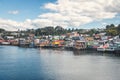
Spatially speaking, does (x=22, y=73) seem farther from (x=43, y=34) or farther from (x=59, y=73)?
(x=43, y=34)

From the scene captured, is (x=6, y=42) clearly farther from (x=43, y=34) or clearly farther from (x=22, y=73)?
(x=22, y=73)

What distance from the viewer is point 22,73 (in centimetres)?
4178

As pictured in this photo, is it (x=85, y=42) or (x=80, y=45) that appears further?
(x=85, y=42)

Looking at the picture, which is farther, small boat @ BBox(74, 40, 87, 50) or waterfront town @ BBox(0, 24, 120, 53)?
small boat @ BBox(74, 40, 87, 50)

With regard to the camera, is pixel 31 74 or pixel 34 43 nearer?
pixel 31 74

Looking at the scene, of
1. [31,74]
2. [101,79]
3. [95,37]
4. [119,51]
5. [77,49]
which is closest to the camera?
[101,79]

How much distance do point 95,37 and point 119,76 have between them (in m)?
94.1

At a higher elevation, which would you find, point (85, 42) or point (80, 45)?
point (85, 42)

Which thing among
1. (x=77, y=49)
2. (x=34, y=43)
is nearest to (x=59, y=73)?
(x=77, y=49)

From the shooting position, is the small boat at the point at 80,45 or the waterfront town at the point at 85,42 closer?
the waterfront town at the point at 85,42

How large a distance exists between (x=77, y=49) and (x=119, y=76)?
203ft

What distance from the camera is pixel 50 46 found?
12250 cm

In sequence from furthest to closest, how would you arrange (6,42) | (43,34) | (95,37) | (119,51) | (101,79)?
(43,34) < (6,42) < (95,37) < (119,51) < (101,79)

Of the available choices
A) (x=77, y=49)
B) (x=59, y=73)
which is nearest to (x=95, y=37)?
(x=77, y=49)
